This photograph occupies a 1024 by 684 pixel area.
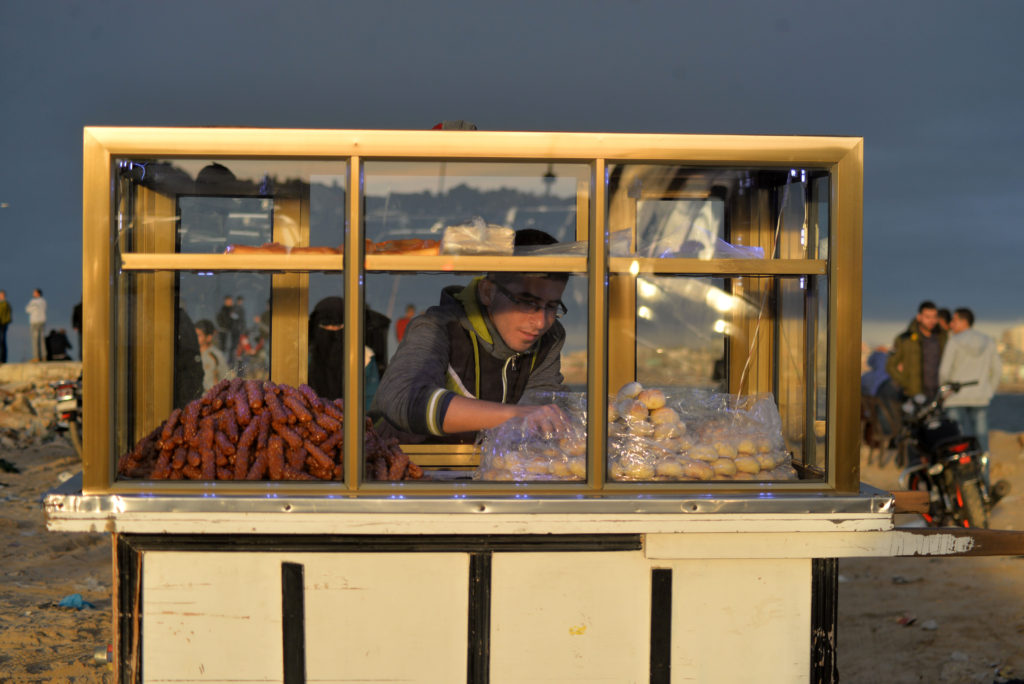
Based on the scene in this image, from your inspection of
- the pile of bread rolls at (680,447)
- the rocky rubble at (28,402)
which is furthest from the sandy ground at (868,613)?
the rocky rubble at (28,402)

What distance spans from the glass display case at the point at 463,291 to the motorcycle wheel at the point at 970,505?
3.93m

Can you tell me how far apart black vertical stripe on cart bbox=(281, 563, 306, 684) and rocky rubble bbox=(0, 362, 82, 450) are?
11.3 m

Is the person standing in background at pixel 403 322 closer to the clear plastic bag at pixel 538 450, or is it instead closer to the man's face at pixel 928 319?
the clear plastic bag at pixel 538 450

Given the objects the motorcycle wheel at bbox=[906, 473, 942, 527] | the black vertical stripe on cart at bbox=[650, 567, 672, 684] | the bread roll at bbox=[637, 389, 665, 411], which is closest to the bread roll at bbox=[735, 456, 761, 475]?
the bread roll at bbox=[637, 389, 665, 411]

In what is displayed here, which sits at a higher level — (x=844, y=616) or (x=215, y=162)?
(x=215, y=162)

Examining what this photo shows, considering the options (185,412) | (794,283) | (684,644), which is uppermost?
(794,283)

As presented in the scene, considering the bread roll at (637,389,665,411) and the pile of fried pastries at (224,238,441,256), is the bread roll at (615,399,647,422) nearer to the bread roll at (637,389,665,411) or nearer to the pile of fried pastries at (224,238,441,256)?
the bread roll at (637,389,665,411)

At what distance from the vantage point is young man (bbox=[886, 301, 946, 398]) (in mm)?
9508

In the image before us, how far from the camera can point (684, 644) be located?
266 cm

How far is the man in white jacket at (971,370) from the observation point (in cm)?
828

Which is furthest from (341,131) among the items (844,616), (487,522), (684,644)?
(844,616)

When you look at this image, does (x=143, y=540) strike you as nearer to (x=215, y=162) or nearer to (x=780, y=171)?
(x=215, y=162)

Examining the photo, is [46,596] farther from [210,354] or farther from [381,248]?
[381,248]

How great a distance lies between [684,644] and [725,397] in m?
0.97
